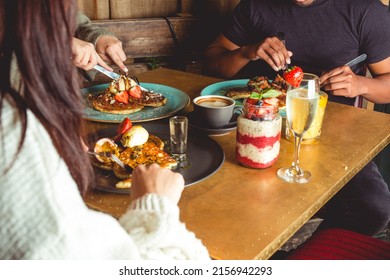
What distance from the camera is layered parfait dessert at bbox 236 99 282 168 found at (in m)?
1.38

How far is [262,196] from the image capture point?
1258 mm

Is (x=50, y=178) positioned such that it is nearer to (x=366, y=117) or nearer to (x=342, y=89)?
(x=366, y=117)

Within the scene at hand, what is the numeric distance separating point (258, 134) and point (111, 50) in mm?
999

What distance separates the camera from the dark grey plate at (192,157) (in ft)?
4.28

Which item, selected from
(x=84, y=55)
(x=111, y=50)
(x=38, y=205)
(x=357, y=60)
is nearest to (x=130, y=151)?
(x=84, y=55)

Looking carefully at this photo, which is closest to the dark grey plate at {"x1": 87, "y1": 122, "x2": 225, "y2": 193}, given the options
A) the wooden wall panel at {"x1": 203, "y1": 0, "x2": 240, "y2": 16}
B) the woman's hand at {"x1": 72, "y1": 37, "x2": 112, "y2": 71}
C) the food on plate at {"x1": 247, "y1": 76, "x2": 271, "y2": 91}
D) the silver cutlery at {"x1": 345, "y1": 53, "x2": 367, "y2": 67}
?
the woman's hand at {"x1": 72, "y1": 37, "x2": 112, "y2": 71}

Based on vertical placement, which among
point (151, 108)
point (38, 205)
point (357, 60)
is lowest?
point (151, 108)

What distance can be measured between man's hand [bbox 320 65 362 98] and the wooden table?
0.35 m

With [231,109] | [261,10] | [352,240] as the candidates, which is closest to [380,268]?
[352,240]

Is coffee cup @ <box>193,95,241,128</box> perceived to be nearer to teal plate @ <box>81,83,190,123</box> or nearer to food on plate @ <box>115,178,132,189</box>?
teal plate @ <box>81,83,190,123</box>

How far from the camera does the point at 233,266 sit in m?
1.01

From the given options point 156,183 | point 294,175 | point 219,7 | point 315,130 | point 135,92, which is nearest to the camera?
point 156,183

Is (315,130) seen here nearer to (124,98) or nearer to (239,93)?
(239,93)

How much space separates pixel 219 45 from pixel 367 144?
130 centimetres
